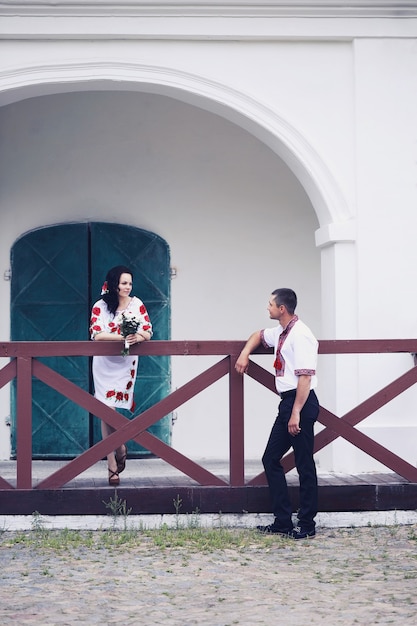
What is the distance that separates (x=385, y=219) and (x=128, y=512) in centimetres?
317

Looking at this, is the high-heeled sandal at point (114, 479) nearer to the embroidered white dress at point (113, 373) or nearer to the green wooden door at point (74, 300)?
the embroidered white dress at point (113, 373)

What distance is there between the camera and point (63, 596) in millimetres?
5648

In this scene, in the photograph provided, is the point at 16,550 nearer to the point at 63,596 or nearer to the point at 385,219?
the point at 63,596

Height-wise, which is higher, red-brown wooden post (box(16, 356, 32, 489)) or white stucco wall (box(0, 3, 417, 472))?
white stucco wall (box(0, 3, 417, 472))

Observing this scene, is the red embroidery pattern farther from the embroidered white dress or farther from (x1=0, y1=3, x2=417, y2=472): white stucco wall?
(x1=0, y1=3, x2=417, y2=472): white stucco wall

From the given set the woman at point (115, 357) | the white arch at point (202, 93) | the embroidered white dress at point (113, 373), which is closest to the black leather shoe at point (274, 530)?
the woman at point (115, 357)

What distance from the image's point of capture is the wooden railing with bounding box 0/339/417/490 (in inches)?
293

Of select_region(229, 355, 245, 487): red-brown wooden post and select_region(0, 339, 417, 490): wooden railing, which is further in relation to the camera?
select_region(229, 355, 245, 487): red-brown wooden post

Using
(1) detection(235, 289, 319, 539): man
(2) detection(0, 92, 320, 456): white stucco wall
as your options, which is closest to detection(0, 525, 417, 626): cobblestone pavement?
(1) detection(235, 289, 319, 539): man

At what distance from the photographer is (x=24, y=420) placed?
24.5 ft

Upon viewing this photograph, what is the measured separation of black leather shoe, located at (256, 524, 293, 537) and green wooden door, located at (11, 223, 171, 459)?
9.12ft

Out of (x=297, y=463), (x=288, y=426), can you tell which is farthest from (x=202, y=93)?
(x=297, y=463)

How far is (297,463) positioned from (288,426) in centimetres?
33

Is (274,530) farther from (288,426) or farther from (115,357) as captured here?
(115,357)
